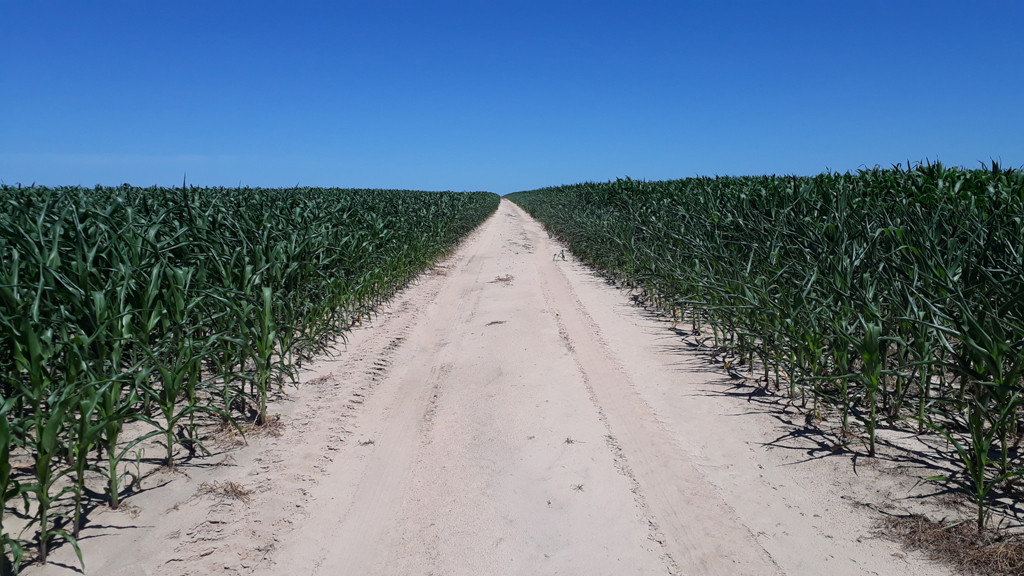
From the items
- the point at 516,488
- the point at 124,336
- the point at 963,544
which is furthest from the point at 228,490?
the point at 963,544

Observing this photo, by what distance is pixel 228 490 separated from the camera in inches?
126

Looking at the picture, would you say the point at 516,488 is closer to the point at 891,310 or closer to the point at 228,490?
the point at 228,490

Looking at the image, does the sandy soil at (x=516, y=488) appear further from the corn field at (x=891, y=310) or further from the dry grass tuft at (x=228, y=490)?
the corn field at (x=891, y=310)

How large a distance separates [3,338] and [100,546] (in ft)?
4.16

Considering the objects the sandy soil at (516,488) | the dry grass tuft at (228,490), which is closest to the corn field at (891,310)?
the sandy soil at (516,488)

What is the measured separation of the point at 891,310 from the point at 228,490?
13.7 ft

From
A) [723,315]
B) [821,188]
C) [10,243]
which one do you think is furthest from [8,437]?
[821,188]

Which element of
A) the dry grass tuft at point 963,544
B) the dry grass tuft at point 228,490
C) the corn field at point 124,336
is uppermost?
the corn field at point 124,336

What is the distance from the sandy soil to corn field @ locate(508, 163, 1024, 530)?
0.40 metres

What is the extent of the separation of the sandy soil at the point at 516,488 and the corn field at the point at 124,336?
29 cm

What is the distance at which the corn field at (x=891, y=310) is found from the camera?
3.05 m

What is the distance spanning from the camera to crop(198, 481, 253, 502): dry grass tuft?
10.4 feet

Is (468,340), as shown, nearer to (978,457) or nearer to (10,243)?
(10,243)

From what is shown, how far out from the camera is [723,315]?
5.61 meters
